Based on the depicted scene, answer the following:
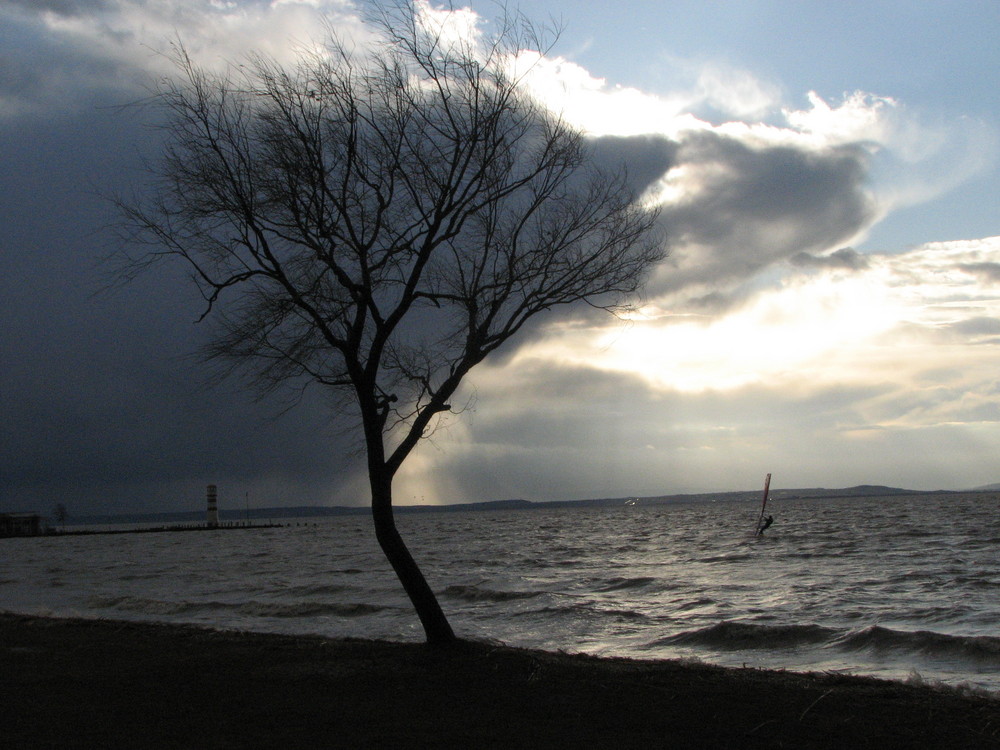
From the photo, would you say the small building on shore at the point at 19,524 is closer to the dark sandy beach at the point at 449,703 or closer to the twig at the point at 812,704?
the dark sandy beach at the point at 449,703

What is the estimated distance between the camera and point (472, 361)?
10.6 m

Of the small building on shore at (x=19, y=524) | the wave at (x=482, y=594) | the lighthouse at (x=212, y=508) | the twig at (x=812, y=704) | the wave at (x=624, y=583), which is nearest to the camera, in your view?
the twig at (x=812, y=704)

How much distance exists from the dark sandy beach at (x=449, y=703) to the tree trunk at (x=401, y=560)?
34 cm

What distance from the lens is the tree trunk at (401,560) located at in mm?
10109

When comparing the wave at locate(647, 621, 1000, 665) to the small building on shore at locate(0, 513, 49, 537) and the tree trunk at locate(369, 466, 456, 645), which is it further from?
the small building on shore at locate(0, 513, 49, 537)

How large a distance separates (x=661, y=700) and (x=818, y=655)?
821 centimetres

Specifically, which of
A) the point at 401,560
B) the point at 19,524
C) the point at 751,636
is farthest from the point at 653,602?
the point at 19,524

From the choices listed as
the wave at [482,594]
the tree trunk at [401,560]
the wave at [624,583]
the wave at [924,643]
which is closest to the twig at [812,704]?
the tree trunk at [401,560]

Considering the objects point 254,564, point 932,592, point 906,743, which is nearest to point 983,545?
point 932,592

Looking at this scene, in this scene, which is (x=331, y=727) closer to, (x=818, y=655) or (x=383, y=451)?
A: (x=383, y=451)

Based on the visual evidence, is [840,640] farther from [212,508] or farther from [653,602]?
[212,508]

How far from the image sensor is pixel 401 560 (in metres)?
10.4

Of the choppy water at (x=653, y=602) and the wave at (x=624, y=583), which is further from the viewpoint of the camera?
the wave at (x=624, y=583)

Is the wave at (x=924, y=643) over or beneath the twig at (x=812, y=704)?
beneath
